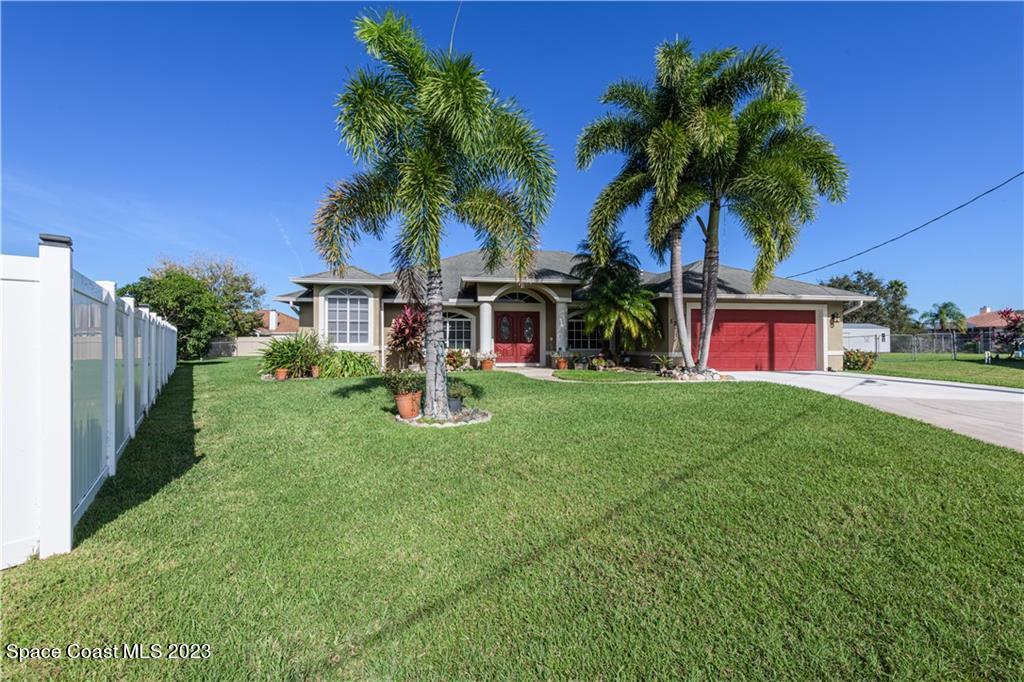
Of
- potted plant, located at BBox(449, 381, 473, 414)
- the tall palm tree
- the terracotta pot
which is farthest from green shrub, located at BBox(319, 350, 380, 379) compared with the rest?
the tall palm tree

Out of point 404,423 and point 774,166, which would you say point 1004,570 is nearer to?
point 404,423

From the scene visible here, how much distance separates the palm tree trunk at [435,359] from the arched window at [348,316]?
8786 mm

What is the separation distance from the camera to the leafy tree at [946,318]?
52.1 metres

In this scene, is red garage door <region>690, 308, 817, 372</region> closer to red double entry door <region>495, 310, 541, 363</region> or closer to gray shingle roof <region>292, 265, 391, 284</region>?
red double entry door <region>495, 310, 541, 363</region>

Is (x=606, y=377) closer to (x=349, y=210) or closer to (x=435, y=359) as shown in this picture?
(x=435, y=359)

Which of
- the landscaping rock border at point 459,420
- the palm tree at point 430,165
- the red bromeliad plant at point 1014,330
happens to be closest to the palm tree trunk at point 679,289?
the palm tree at point 430,165

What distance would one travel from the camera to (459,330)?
17.5 m

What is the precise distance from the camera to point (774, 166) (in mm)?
11305

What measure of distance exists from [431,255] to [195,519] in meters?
4.43

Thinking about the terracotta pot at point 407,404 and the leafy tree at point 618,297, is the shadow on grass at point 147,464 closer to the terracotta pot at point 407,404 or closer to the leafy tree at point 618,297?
the terracotta pot at point 407,404

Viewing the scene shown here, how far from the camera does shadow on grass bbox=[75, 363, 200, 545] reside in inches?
146

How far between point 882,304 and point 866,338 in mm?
21263

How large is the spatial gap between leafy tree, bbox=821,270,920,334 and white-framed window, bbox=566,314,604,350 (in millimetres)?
49818

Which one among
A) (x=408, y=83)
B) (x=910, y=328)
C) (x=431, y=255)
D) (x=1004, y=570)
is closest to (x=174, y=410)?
(x=431, y=255)
